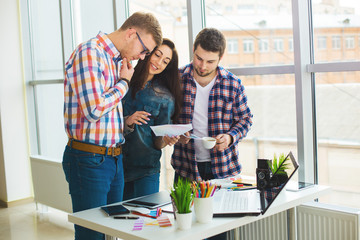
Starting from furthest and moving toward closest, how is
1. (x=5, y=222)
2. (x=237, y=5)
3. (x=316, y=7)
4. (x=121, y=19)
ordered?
Answer: 1. (x=5, y=222)
2. (x=121, y=19)
3. (x=237, y=5)
4. (x=316, y=7)

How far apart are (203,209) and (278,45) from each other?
1527mm

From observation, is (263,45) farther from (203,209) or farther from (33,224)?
(33,224)

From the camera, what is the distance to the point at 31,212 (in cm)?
501

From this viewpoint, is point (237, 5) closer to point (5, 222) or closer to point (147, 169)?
point (147, 169)

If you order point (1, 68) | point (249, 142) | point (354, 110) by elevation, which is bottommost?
point (249, 142)

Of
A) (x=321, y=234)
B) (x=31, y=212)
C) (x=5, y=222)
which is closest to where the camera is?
(x=321, y=234)

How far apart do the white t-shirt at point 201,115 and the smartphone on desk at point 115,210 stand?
778mm

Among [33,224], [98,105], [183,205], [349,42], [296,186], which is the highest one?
[349,42]

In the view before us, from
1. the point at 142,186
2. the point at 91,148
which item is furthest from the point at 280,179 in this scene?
the point at 91,148

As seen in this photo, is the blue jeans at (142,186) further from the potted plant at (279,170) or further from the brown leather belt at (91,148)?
the potted plant at (279,170)

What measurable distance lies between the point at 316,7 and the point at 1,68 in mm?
3830

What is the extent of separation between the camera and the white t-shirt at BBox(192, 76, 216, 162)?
2662 millimetres

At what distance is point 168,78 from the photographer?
2.66 meters

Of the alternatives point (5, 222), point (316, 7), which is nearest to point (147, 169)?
point (316, 7)
